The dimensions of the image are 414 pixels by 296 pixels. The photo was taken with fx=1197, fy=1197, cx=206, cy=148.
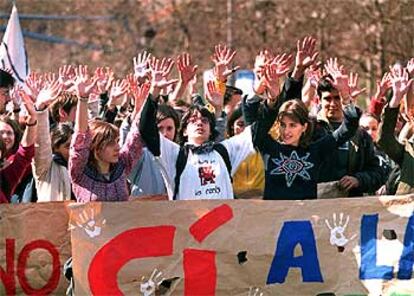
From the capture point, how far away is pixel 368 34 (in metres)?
29.8

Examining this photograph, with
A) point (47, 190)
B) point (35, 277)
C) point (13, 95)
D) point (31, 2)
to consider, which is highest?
point (31, 2)

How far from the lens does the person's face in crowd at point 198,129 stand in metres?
7.87

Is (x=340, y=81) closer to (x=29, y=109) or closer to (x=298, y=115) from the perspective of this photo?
(x=298, y=115)

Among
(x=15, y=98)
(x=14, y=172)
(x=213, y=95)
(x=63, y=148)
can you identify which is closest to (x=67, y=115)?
(x=15, y=98)

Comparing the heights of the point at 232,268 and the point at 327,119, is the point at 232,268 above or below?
below

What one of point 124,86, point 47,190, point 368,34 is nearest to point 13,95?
point 124,86

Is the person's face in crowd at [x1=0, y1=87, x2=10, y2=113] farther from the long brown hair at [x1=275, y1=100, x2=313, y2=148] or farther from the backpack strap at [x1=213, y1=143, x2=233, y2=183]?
the long brown hair at [x1=275, y1=100, x2=313, y2=148]

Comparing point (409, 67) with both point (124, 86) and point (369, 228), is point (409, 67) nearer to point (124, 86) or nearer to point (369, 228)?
point (369, 228)

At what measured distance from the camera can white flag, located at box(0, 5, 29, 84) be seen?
11188 mm

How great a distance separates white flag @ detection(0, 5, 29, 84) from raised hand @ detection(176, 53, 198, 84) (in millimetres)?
2800

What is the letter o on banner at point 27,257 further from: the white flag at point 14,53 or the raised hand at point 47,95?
the white flag at point 14,53

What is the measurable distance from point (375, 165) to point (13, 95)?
2847 mm

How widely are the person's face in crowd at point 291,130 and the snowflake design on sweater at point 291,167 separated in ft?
0.31

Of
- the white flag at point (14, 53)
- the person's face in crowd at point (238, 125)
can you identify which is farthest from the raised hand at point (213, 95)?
the white flag at point (14, 53)
